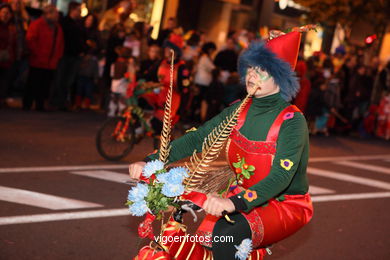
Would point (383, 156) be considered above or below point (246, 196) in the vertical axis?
below

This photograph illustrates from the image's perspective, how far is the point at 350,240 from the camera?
7410mm

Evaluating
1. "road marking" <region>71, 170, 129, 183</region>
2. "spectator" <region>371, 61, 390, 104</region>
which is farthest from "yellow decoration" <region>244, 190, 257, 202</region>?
"spectator" <region>371, 61, 390, 104</region>

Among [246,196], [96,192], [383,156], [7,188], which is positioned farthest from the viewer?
[383,156]

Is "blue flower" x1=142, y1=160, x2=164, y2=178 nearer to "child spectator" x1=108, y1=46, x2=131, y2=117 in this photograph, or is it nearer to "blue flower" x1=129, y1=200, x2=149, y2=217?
"blue flower" x1=129, y1=200, x2=149, y2=217

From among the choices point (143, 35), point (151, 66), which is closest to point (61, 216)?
point (151, 66)

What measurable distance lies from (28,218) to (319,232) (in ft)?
10.4

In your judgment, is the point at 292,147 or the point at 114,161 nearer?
the point at 292,147

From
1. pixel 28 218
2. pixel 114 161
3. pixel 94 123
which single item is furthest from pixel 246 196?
pixel 94 123

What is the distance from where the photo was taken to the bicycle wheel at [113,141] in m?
9.82

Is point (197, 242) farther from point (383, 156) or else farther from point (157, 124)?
point (383, 156)

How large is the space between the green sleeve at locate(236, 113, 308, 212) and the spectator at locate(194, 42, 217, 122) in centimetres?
1153

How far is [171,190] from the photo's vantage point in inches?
125

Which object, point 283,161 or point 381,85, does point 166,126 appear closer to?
point 283,161

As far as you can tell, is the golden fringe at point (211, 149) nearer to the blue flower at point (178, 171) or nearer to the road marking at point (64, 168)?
the blue flower at point (178, 171)
